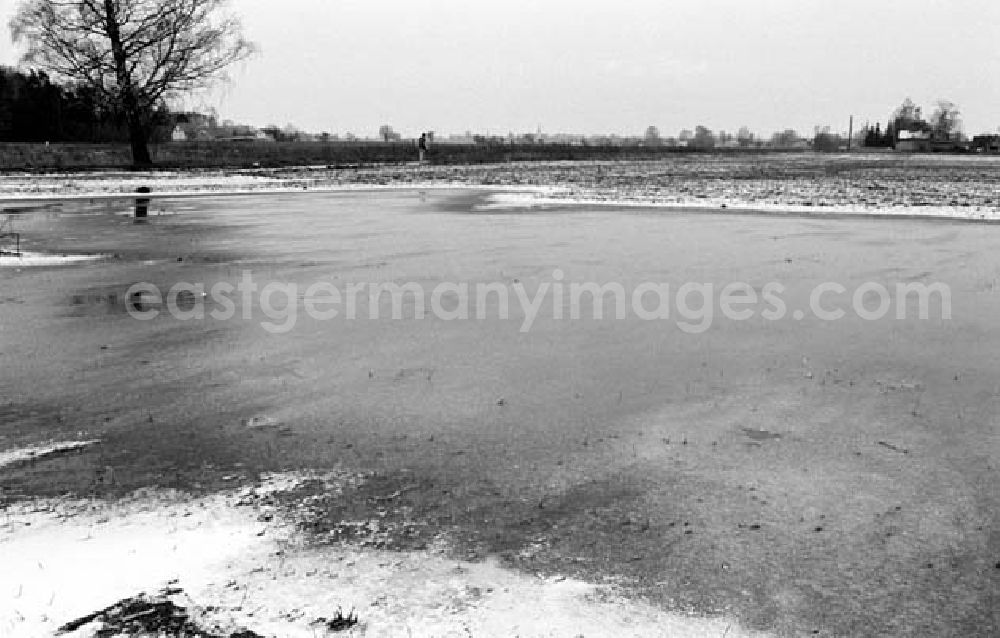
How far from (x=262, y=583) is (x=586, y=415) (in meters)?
2.98

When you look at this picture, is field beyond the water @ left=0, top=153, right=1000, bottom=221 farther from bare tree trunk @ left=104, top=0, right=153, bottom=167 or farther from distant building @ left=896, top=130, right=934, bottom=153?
distant building @ left=896, top=130, right=934, bottom=153

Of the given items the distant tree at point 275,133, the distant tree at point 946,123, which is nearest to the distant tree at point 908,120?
the distant tree at point 946,123

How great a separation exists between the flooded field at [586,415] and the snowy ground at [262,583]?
14 cm

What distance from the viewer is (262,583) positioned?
3746 millimetres

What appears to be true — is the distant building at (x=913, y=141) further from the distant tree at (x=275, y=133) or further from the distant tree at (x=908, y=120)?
the distant tree at (x=275, y=133)

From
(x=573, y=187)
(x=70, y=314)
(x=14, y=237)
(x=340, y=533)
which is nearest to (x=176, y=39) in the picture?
(x=573, y=187)

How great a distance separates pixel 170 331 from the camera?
28.8 feet

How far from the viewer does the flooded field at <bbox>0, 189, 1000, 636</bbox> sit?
4035 millimetres

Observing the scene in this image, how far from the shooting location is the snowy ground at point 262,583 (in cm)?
342

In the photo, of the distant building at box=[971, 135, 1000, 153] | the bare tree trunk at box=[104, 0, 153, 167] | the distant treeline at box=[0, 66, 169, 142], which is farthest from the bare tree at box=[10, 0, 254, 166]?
the distant building at box=[971, 135, 1000, 153]

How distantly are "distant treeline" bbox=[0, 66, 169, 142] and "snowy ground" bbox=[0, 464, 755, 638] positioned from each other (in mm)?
73861

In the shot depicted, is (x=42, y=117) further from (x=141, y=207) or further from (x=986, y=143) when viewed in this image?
(x=986, y=143)

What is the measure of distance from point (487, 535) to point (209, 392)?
3.30 meters

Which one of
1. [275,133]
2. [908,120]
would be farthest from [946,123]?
[275,133]
